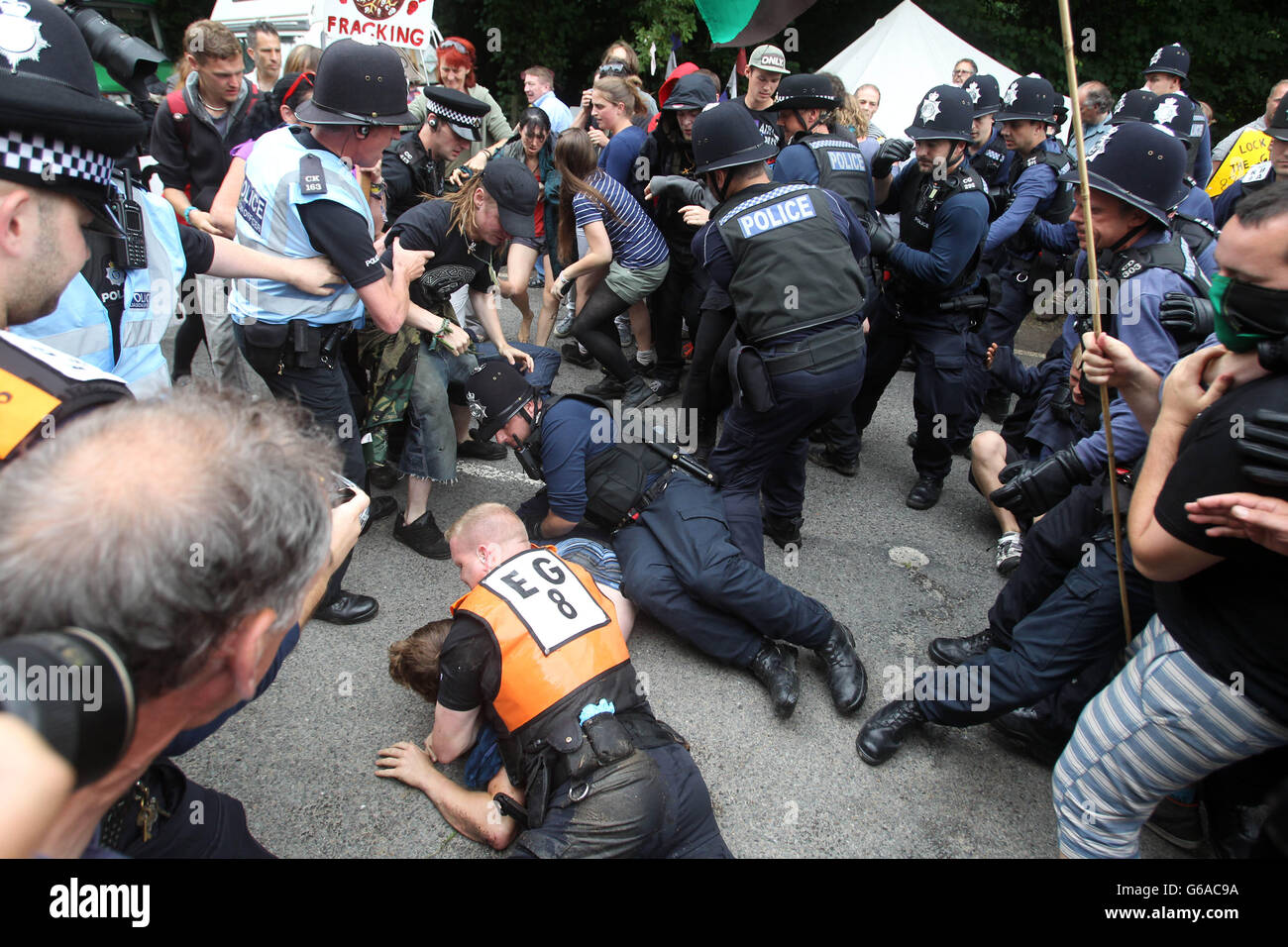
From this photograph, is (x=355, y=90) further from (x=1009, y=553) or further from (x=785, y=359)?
(x=1009, y=553)

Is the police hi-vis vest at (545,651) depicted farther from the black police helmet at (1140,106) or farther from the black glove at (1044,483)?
the black police helmet at (1140,106)

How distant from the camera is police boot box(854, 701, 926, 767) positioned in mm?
2721

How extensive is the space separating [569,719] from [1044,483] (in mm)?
1928

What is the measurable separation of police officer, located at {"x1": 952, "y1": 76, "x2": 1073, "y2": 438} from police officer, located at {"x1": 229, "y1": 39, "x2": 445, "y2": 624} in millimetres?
3300

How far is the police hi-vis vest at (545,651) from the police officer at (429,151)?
8.95 ft

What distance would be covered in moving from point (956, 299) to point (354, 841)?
12.1 feet

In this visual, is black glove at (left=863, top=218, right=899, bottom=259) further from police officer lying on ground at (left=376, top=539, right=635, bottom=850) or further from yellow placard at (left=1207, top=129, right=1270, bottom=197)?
yellow placard at (left=1207, top=129, right=1270, bottom=197)

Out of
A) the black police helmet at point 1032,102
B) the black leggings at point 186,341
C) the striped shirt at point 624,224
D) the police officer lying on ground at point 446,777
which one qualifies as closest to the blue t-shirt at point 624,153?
the striped shirt at point 624,224

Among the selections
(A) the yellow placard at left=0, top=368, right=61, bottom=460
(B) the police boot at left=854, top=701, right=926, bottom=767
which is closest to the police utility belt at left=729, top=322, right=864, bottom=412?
(B) the police boot at left=854, top=701, right=926, bottom=767

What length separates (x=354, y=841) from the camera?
2.30m

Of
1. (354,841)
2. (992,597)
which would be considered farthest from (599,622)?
(992,597)

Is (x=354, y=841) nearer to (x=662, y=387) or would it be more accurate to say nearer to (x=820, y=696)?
(x=820, y=696)

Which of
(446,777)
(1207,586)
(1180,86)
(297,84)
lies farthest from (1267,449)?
(1180,86)

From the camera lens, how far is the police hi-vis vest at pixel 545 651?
2152mm
